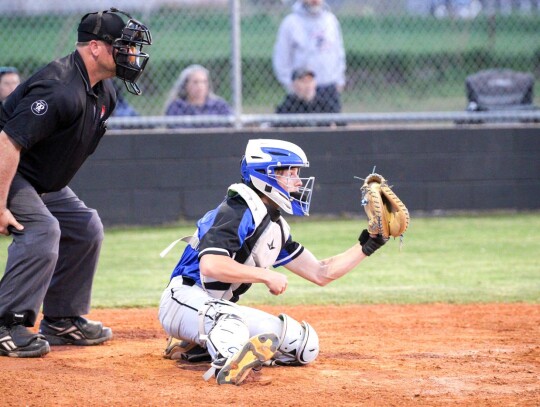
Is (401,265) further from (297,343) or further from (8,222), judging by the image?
(8,222)

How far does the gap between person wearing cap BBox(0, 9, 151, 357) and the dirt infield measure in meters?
0.34

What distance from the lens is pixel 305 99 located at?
10656 mm

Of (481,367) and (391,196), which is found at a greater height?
(391,196)

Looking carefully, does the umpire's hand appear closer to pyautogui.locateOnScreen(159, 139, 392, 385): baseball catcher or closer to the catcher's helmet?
pyautogui.locateOnScreen(159, 139, 392, 385): baseball catcher

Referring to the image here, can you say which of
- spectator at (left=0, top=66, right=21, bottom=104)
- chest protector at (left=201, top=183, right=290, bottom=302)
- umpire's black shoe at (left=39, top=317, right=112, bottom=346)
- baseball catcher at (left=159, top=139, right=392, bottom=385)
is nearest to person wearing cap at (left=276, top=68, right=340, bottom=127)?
spectator at (left=0, top=66, right=21, bottom=104)

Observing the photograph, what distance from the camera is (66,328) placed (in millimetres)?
5660

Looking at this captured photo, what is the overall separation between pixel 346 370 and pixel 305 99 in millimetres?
6138

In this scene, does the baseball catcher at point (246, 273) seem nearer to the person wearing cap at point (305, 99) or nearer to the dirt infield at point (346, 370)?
the dirt infield at point (346, 370)

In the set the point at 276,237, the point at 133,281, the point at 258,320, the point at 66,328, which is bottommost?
the point at 133,281

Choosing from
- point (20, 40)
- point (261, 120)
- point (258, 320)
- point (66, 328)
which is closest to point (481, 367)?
point (258, 320)

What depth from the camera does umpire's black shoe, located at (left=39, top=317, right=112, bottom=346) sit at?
18.6ft

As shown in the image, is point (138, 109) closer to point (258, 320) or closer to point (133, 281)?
point (133, 281)

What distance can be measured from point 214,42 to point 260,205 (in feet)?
23.6

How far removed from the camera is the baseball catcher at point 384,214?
4.93 metres
